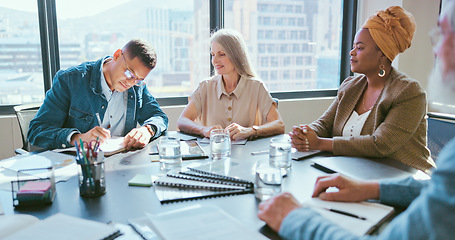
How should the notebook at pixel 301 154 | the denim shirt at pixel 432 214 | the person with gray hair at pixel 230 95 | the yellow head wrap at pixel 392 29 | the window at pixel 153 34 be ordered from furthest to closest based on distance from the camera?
the window at pixel 153 34 → the person with gray hair at pixel 230 95 → the yellow head wrap at pixel 392 29 → the notebook at pixel 301 154 → the denim shirt at pixel 432 214

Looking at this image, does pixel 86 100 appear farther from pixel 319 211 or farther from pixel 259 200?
pixel 319 211

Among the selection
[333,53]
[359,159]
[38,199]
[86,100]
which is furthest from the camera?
[333,53]

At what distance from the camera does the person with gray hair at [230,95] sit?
94.3 inches

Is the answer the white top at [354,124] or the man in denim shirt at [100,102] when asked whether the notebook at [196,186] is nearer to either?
the man in denim shirt at [100,102]

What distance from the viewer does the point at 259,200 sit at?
1108 millimetres

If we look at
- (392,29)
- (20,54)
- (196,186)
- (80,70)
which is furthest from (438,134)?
(20,54)

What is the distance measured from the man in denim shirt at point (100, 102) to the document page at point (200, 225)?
0.82m

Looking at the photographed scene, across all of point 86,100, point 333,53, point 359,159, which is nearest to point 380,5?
point 333,53

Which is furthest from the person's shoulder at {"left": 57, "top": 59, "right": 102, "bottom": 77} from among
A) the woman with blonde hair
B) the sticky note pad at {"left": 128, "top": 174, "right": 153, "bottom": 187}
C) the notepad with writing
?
the notepad with writing

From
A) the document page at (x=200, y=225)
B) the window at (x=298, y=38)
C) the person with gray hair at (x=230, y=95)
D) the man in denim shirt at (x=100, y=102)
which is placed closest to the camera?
the document page at (x=200, y=225)

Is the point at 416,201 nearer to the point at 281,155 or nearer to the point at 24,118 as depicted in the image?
the point at 281,155

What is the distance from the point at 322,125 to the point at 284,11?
224 centimetres

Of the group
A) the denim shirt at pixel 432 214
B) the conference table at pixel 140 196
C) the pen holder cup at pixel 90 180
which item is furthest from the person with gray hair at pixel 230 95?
the denim shirt at pixel 432 214

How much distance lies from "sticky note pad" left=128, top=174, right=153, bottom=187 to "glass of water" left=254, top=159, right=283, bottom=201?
1.22 feet
